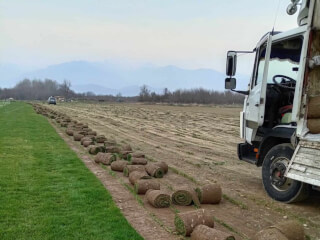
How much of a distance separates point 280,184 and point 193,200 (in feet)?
5.85

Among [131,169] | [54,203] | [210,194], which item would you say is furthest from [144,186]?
[54,203]

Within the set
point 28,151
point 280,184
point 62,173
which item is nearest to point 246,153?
point 280,184

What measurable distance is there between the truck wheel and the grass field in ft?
10.4

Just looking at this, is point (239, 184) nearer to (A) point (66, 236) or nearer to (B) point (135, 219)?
(B) point (135, 219)

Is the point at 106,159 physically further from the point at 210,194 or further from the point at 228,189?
the point at 210,194

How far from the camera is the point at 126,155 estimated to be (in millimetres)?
10969

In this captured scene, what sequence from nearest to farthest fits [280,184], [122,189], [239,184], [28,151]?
[280,184]
[122,189]
[239,184]
[28,151]

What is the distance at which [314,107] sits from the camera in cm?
609

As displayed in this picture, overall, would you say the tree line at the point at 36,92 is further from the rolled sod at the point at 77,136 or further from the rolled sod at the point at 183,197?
the rolled sod at the point at 183,197

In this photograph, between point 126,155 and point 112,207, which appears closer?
point 112,207

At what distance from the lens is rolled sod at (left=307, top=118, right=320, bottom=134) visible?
5.99 metres

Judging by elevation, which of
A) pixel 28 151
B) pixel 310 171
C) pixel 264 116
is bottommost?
pixel 28 151

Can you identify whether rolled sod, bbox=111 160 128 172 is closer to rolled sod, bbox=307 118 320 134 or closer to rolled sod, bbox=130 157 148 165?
rolled sod, bbox=130 157 148 165

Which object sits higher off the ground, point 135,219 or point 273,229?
point 273,229
